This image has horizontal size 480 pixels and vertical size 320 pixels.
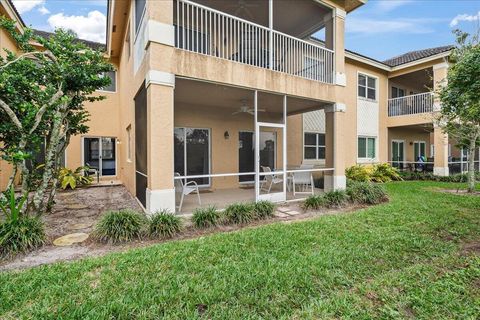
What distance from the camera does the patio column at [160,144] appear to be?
19.5 ft

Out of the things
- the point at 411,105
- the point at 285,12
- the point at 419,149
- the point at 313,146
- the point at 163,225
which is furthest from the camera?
the point at 419,149

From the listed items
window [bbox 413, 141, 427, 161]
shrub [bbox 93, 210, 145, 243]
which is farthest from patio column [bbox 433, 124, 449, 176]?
shrub [bbox 93, 210, 145, 243]

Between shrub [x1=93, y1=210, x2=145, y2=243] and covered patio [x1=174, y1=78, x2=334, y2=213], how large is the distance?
2607mm

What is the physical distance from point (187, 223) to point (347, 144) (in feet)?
37.1

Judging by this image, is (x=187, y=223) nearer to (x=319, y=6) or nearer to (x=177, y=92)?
(x=177, y=92)

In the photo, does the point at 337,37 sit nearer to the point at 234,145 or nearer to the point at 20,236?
the point at 234,145

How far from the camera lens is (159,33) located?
600 cm

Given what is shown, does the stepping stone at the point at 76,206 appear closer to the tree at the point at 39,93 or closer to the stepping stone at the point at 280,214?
the tree at the point at 39,93

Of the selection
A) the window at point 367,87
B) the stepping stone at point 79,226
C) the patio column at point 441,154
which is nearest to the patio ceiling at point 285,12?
the window at point 367,87

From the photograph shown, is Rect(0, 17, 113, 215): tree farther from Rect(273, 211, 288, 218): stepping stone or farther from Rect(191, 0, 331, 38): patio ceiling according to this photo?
Rect(273, 211, 288, 218): stepping stone

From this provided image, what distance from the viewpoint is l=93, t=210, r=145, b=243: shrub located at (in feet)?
16.6

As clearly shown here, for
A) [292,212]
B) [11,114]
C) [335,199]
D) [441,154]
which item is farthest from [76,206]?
[441,154]

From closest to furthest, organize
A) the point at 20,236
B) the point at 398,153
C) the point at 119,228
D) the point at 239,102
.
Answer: the point at 20,236 → the point at 119,228 → the point at 239,102 → the point at 398,153

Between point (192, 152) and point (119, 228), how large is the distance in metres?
5.90
